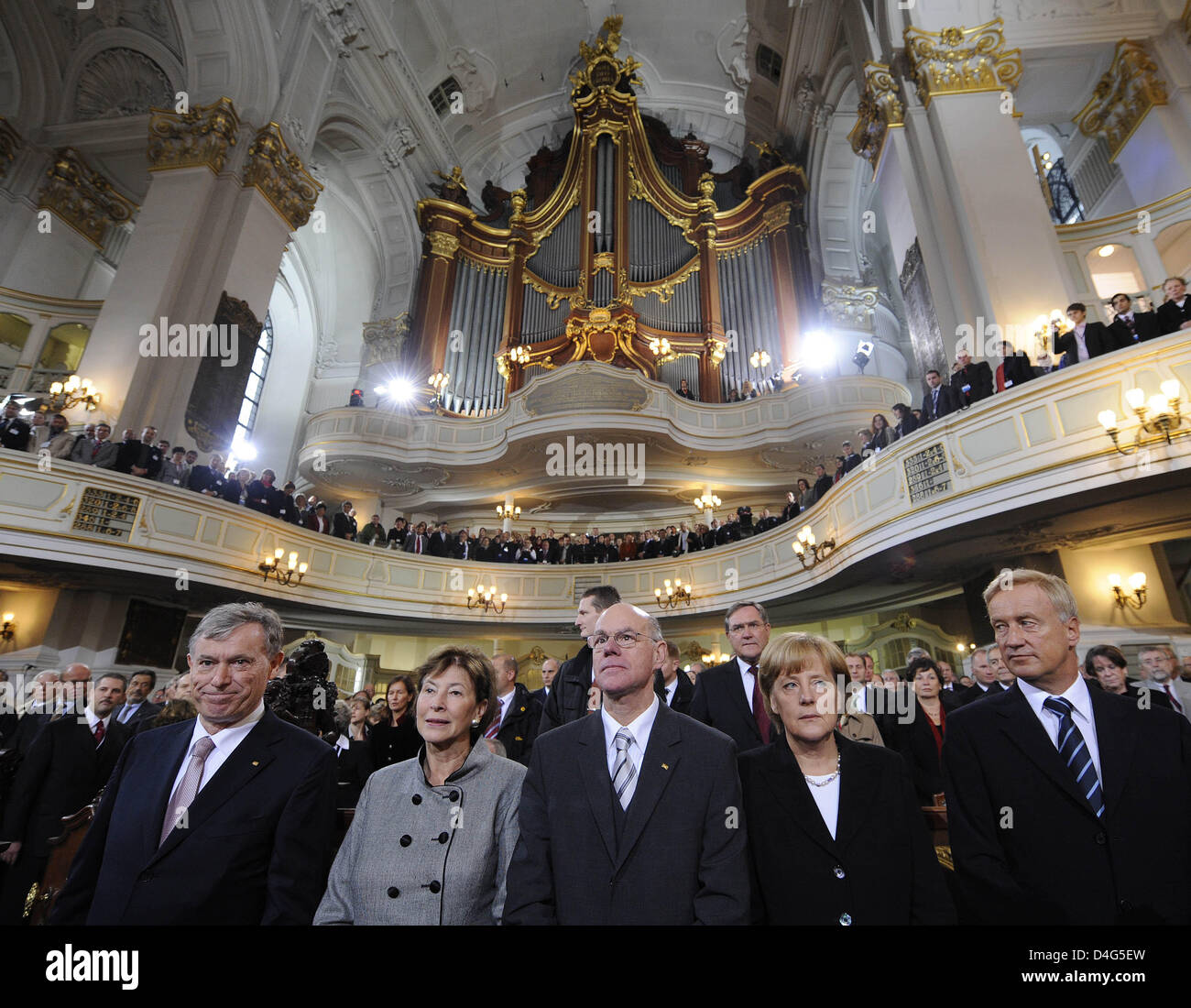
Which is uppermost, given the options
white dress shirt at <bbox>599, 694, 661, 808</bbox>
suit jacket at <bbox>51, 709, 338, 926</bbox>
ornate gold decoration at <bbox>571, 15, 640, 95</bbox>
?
ornate gold decoration at <bbox>571, 15, 640, 95</bbox>

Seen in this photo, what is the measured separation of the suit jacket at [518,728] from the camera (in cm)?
398

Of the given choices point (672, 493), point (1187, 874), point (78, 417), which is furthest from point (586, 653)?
point (672, 493)

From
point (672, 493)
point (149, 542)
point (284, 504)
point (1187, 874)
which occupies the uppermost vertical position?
point (672, 493)

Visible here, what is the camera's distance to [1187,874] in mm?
1524

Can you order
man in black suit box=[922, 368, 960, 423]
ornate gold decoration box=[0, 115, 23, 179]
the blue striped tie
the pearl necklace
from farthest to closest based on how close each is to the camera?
ornate gold decoration box=[0, 115, 23, 179] < man in black suit box=[922, 368, 960, 423] < the pearl necklace < the blue striped tie

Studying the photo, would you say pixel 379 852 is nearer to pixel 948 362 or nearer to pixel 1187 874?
pixel 1187 874

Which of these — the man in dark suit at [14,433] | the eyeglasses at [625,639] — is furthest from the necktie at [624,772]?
the man in dark suit at [14,433]

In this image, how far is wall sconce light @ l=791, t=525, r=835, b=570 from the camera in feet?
27.8

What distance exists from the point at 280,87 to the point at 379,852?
15471 millimetres

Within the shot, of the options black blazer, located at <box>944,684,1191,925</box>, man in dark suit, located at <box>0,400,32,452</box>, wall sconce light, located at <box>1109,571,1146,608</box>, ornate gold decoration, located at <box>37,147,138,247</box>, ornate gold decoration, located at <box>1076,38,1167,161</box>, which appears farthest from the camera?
A: ornate gold decoration, located at <box>37,147,138,247</box>

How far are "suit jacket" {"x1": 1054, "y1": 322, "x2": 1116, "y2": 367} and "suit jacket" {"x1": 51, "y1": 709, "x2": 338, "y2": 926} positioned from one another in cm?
734

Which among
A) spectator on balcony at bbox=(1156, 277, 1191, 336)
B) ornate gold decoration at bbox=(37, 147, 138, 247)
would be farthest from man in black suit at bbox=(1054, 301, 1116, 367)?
ornate gold decoration at bbox=(37, 147, 138, 247)

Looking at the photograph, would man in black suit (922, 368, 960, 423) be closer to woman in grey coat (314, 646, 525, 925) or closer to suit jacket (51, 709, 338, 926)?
woman in grey coat (314, 646, 525, 925)

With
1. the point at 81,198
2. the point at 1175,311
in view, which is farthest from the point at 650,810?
the point at 81,198
